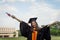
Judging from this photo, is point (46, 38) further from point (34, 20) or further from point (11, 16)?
point (11, 16)

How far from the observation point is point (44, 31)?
5969 millimetres

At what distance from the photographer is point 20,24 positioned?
19.7ft

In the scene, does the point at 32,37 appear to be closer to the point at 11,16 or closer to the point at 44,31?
the point at 44,31

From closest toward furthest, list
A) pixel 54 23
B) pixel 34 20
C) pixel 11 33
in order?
pixel 54 23 → pixel 34 20 → pixel 11 33

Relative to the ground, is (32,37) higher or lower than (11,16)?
lower

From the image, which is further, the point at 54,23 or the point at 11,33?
the point at 11,33

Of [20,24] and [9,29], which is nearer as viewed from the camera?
[20,24]

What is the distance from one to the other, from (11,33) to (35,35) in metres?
69.2

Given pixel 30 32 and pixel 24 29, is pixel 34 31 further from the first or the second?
pixel 24 29

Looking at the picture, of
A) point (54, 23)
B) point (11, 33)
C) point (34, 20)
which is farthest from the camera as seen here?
point (11, 33)

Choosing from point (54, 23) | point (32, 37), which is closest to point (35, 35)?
point (32, 37)

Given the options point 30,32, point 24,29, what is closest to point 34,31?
point 30,32

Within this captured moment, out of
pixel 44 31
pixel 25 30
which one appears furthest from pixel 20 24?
pixel 44 31

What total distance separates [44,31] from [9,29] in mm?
71735
